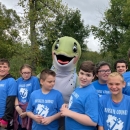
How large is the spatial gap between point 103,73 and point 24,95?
1410 mm

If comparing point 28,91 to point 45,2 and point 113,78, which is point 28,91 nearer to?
point 113,78

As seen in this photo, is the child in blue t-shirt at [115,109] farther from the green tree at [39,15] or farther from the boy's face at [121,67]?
the green tree at [39,15]

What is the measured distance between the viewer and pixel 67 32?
22922 millimetres

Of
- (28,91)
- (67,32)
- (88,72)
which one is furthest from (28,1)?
(67,32)

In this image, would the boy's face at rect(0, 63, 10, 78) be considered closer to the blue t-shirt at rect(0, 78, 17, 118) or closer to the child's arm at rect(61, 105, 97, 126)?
the blue t-shirt at rect(0, 78, 17, 118)

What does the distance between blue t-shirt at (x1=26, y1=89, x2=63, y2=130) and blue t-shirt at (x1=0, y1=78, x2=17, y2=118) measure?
0.72 meters

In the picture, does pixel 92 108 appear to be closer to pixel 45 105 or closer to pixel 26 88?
pixel 45 105

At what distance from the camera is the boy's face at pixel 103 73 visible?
3982 millimetres

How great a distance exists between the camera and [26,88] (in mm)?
4520

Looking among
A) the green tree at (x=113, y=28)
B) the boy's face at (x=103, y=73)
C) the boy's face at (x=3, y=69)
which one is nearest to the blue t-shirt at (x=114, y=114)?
the boy's face at (x=103, y=73)

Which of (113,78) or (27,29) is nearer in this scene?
(113,78)

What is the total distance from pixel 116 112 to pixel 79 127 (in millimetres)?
479

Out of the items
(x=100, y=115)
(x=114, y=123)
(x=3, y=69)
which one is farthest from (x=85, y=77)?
(x=3, y=69)

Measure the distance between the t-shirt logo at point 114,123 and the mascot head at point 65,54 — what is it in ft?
4.84
